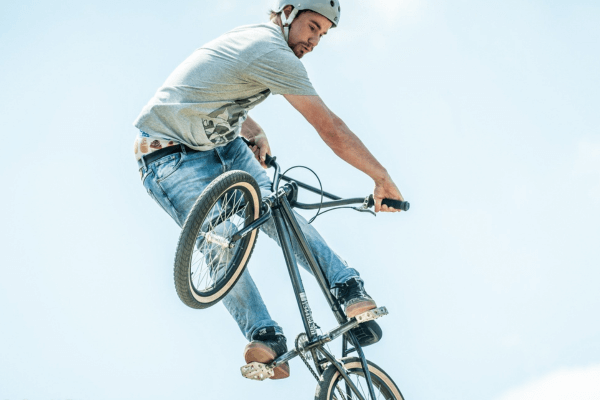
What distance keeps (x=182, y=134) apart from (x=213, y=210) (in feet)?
2.24

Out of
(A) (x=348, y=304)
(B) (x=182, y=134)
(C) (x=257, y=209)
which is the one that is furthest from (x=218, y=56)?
(A) (x=348, y=304)

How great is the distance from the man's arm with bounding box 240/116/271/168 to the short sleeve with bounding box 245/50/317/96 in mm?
1067

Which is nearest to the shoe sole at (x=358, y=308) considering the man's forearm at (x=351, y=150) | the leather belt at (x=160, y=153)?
the man's forearm at (x=351, y=150)

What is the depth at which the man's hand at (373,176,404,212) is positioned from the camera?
16.2 ft

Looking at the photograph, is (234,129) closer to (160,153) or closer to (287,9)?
(160,153)

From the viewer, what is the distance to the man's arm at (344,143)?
15.8 ft

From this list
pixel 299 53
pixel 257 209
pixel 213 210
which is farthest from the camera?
pixel 299 53

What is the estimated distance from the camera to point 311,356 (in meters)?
4.61

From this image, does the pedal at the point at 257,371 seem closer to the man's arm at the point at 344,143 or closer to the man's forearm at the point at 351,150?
the man's arm at the point at 344,143

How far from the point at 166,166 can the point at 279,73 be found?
0.99m

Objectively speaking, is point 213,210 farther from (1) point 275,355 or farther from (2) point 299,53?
(2) point 299,53

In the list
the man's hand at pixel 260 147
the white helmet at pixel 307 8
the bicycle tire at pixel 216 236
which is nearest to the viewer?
the bicycle tire at pixel 216 236

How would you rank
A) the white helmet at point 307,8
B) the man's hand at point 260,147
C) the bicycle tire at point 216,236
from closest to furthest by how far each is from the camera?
the bicycle tire at point 216,236 < the white helmet at point 307,8 < the man's hand at point 260,147

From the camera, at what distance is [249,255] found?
4.95 metres
